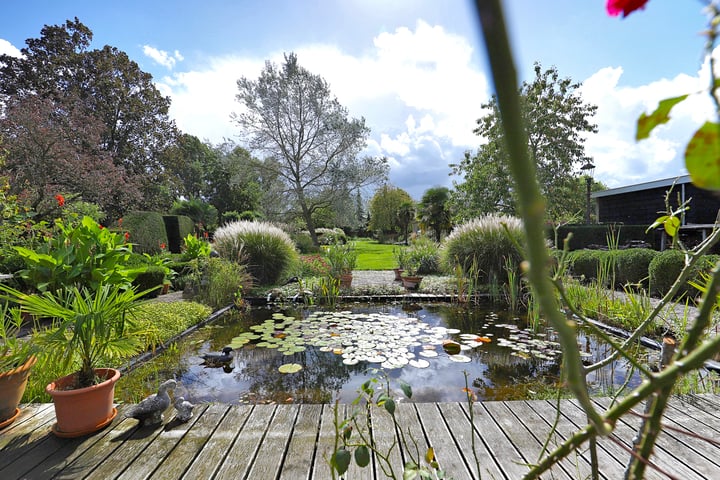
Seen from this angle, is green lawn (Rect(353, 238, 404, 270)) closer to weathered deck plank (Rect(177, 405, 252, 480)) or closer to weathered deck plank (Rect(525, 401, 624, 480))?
weathered deck plank (Rect(525, 401, 624, 480))

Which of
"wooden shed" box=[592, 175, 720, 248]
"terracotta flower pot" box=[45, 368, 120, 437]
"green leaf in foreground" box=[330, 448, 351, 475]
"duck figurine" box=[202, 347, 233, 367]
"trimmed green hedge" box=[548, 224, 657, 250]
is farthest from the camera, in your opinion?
"trimmed green hedge" box=[548, 224, 657, 250]

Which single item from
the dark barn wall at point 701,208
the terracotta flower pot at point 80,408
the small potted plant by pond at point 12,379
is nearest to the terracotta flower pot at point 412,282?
the terracotta flower pot at point 80,408

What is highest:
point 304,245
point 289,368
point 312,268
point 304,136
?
point 304,136

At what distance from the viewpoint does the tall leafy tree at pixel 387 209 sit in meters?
28.8

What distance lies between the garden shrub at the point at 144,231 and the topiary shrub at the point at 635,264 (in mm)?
9456

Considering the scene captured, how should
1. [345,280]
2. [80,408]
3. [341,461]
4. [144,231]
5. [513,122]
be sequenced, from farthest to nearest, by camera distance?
[144,231]
[345,280]
[80,408]
[341,461]
[513,122]

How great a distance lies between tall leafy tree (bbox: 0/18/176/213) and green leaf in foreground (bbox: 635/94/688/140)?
14.1 meters

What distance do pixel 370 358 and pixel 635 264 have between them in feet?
16.7

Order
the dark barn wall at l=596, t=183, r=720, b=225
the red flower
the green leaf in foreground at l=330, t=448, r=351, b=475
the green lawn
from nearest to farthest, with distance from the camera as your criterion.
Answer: the red flower → the green leaf in foreground at l=330, t=448, r=351, b=475 → the dark barn wall at l=596, t=183, r=720, b=225 → the green lawn

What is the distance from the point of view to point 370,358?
3553 millimetres

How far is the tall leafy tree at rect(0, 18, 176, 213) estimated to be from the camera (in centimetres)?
1327

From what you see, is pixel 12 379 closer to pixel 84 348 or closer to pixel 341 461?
pixel 84 348

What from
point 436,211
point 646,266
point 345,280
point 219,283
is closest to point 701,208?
point 646,266

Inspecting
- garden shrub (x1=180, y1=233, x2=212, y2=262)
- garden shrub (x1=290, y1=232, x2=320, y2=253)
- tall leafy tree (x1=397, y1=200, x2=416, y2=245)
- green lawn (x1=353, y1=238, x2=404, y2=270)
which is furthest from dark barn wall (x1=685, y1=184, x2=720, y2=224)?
tall leafy tree (x1=397, y1=200, x2=416, y2=245)
